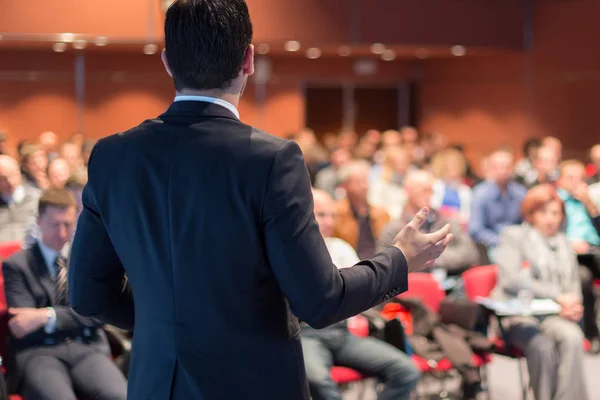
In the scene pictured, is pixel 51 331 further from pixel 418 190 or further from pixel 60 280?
pixel 418 190

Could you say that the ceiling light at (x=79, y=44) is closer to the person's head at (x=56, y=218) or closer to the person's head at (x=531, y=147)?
the person's head at (x=531, y=147)

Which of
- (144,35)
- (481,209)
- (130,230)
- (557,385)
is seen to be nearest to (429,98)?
(144,35)

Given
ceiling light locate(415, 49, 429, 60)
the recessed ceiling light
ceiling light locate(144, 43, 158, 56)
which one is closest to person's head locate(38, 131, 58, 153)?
ceiling light locate(144, 43, 158, 56)

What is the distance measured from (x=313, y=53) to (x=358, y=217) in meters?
7.96

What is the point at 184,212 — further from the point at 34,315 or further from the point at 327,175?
the point at 327,175

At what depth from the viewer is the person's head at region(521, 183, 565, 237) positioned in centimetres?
523

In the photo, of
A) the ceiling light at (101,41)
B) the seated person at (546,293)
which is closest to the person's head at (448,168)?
the seated person at (546,293)

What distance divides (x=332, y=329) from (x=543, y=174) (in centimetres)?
506

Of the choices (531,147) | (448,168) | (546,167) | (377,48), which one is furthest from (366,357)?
(377,48)

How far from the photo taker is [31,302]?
378cm

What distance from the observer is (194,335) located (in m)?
1.56

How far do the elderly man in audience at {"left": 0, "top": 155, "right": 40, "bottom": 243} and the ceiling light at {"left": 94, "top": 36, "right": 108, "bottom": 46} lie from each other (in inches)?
164

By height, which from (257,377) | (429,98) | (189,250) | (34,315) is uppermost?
(189,250)

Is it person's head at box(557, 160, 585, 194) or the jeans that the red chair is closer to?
the jeans
